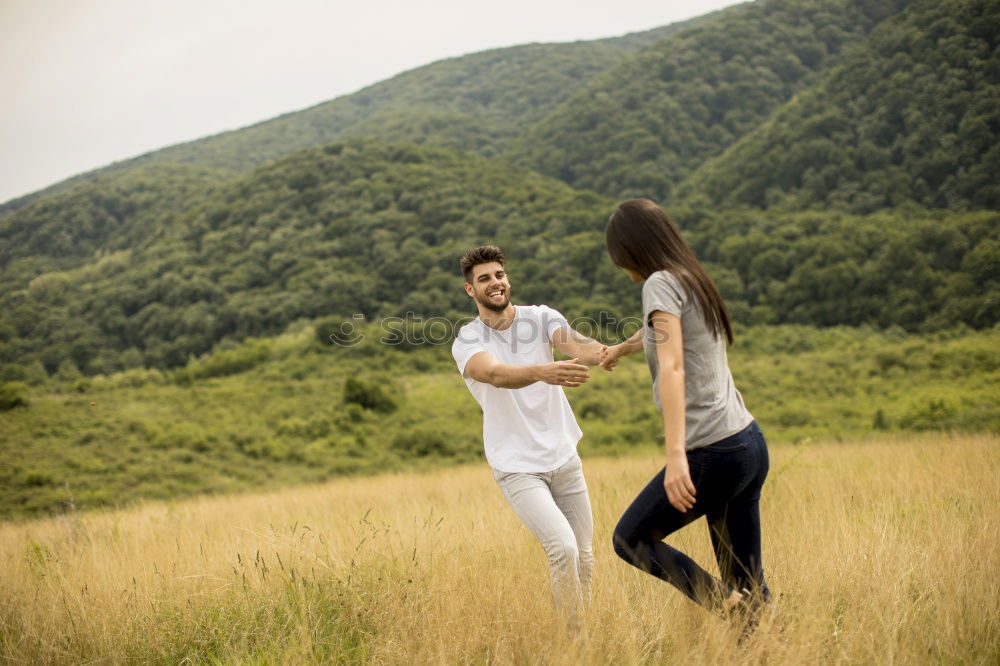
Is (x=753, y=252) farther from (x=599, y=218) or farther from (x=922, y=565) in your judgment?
(x=922, y=565)

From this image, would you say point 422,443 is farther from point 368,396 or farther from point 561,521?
point 561,521

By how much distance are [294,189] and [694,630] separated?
71271 mm

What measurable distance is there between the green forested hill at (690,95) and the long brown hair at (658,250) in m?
66.1

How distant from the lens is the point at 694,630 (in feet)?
10.8

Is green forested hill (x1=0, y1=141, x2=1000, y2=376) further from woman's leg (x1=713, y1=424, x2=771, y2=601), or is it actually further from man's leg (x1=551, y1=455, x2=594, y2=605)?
woman's leg (x1=713, y1=424, x2=771, y2=601)

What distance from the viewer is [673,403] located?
2.77 meters

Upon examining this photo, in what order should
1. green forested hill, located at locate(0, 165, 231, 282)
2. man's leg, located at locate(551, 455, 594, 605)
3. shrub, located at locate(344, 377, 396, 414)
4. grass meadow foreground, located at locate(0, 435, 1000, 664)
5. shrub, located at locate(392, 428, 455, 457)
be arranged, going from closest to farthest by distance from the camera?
grass meadow foreground, located at locate(0, 435, 1000, 664) → man's leg, located at locate(551, 455, 594, 605) → shrub, located at locate(392, 428, 455, 457) → shrub, located at locate(344, 377, 396, 414) → green forested hill, located at locate(0, 165, 231, 282)

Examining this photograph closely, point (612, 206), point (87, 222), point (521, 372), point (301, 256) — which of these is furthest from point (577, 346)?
point (87, 222)

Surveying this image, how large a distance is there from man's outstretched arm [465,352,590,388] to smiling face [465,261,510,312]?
1.15ft

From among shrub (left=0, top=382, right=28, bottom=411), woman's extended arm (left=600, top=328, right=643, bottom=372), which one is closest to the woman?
woman's extended arm (left=600, top=328, right=643, bottom=372)

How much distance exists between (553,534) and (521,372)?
2.51 feet

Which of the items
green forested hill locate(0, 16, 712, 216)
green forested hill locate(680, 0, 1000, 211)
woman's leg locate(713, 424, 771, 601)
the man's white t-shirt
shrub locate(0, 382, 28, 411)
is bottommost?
shrub locate(0, 382, 28, 411)

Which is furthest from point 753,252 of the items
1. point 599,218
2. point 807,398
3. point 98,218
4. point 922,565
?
point 98,218

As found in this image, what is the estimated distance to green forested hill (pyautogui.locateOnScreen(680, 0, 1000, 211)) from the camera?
49.6 meters
